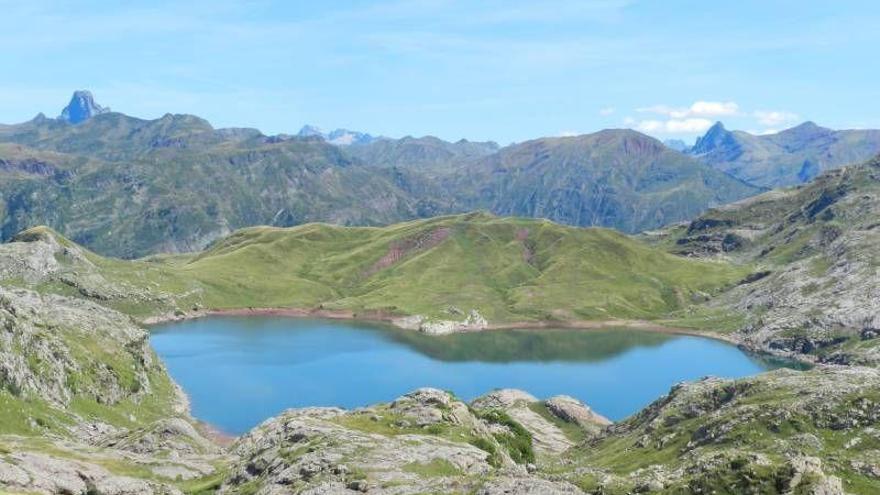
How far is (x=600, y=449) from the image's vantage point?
10819 cm

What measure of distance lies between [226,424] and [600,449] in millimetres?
84507

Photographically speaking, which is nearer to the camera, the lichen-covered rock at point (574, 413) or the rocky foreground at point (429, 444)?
the rocky foreground at point (429, 444)

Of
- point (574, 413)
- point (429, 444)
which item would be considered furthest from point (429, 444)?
point (574, 413)

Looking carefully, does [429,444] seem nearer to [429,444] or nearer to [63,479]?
[429,444]

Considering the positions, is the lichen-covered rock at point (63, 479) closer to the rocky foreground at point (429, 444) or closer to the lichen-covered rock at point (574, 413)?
the rocky foreground at point (429, 444)

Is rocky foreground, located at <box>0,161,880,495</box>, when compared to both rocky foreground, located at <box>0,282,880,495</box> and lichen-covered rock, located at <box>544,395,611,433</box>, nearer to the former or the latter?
rocky foreground, located at <box>0,282,880,495</box>

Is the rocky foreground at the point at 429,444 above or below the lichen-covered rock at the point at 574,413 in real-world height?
above

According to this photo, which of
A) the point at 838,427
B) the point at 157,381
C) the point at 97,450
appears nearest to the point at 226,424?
the point at 157,381

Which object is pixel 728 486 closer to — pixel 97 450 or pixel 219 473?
pixel 219 473

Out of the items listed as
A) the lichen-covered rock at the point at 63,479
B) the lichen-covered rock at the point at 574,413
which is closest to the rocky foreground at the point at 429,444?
the lichen-covered rock at the point at 63,479

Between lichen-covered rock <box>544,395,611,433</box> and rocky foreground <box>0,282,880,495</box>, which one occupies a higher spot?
rocky foreground <box>0,282,880,495</box>

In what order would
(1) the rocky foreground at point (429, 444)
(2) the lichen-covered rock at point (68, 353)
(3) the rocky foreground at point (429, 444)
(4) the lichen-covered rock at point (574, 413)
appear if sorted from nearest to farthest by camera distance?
(3) the rocky foreground at point (429, 444) → (1) the rocky foreground at point (429, 444) → (2) the lichen-covered rock at point (68, 353) → (4) the lichen-covered rock at point (574, 413)

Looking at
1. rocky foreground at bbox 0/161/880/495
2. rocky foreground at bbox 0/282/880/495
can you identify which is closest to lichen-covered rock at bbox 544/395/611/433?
rocky foreground at bbox 0/282/880/495

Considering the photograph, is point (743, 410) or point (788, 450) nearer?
point (788, 450)
